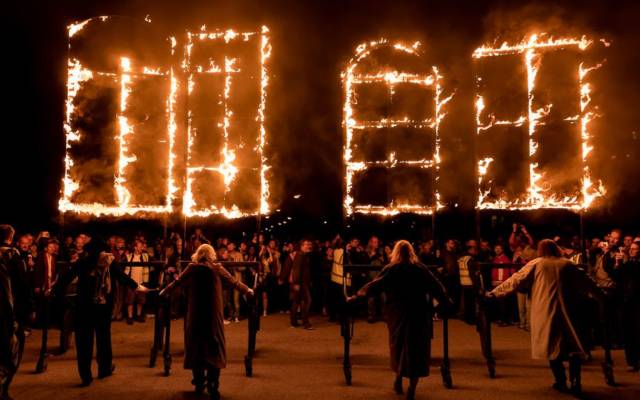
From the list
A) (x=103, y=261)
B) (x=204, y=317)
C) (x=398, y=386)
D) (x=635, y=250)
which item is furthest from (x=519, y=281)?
(x=103, y=261)

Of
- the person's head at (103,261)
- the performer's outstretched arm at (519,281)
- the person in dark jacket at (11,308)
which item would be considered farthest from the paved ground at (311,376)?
the person's head at (103,261)

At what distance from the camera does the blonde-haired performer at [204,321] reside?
6320 mm

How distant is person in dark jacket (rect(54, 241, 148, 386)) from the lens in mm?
6863

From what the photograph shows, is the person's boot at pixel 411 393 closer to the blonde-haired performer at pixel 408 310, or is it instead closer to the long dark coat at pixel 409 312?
the blonde-haired performer at pixel 408 310

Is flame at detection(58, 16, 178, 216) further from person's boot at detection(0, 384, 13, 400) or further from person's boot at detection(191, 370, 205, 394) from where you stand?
person's boot at detection(191, 370, 205, 394)

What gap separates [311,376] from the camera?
24.0 feet

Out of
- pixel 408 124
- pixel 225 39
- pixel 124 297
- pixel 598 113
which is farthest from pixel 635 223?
pixel 124 297

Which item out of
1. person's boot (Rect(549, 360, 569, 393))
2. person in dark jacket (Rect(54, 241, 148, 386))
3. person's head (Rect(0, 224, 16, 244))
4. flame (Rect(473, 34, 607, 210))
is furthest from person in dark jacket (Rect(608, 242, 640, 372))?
person's head (Rect(0, 224, 16, 244))

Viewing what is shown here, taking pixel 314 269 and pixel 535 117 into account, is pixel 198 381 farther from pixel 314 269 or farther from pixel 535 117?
pixel 535 117

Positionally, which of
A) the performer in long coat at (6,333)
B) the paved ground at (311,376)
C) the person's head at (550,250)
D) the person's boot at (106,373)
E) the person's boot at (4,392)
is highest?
the person's head at (550,250)

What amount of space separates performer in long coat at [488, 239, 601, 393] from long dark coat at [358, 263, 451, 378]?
1228 millimetres

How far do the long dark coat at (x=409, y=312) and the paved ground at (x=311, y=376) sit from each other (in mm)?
511

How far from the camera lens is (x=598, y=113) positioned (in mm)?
14703

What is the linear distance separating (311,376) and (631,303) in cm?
495
